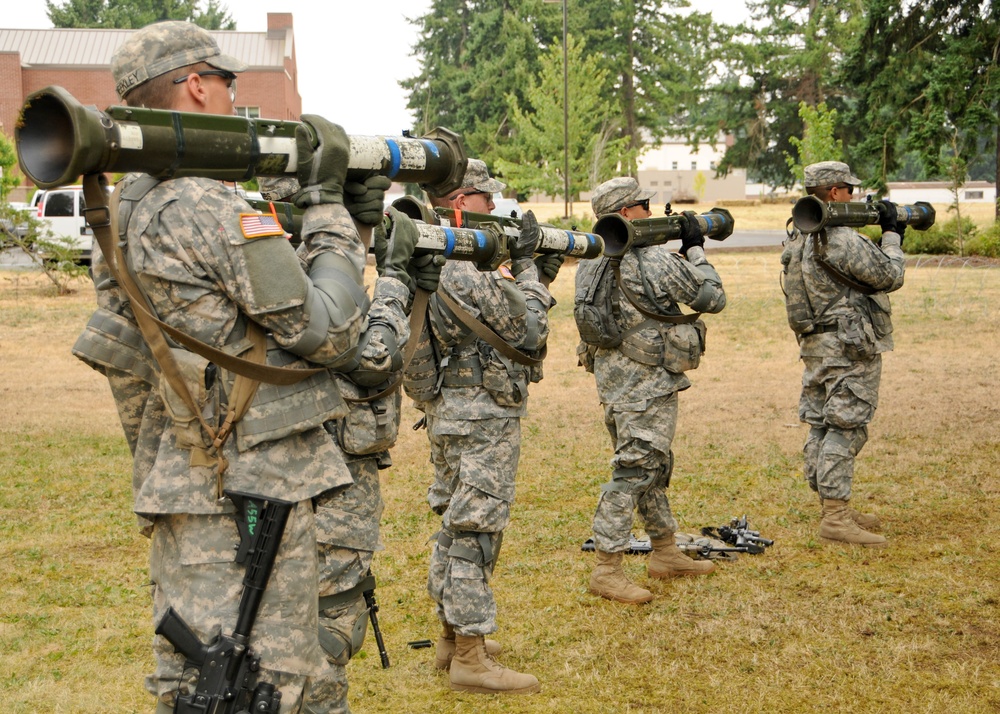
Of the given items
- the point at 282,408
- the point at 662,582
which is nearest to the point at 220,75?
the point at 282,408

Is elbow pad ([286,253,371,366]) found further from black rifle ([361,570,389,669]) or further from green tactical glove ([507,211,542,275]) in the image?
green tactical glove ([507,211,542,275])

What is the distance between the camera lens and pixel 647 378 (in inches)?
237

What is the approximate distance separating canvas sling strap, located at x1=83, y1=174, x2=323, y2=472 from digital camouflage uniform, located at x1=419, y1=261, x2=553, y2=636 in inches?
81.4

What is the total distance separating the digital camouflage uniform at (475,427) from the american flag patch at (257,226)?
210 cm

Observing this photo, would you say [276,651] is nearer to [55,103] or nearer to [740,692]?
[55,103]

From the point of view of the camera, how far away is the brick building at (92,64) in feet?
140

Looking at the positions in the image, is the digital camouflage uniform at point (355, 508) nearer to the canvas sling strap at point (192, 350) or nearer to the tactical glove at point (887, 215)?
the canvas sling strap at point (192, 350)

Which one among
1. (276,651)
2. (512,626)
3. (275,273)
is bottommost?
(512,626)

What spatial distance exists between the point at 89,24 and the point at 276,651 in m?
63.6

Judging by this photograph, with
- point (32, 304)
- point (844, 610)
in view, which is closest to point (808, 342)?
point (844, 610)

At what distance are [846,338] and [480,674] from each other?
3491mm

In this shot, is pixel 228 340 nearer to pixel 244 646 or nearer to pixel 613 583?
pixel 244 646

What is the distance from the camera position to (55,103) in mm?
2451

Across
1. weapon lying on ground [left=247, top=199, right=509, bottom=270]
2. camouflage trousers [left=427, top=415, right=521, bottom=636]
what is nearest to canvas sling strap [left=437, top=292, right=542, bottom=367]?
camouflage trousers [left=427, top=415, right=521, bottom=636]
